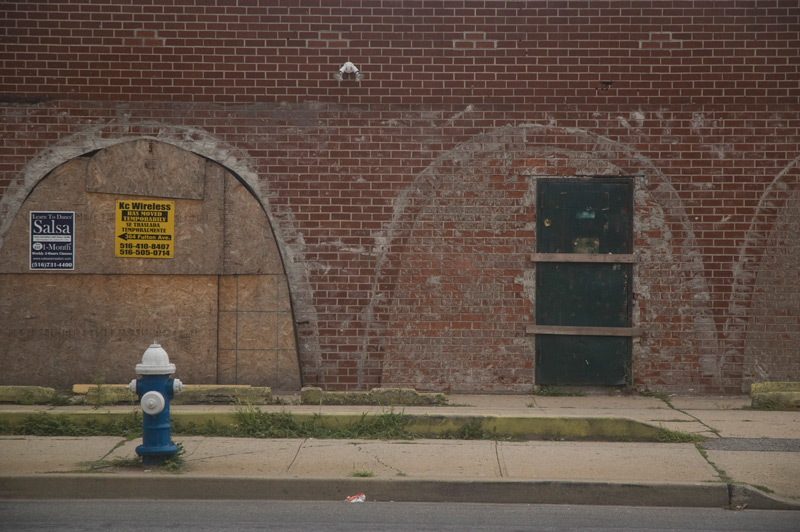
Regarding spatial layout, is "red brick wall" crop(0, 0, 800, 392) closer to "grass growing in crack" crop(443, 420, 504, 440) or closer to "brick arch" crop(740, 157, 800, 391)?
"brick arch" crop(740, 157, 800, 391)

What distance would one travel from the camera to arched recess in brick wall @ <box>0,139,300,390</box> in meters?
11.1

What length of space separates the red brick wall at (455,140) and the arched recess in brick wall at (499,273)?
3 cm

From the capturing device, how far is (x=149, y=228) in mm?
11234

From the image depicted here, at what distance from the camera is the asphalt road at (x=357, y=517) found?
6.09m

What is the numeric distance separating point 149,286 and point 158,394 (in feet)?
14.2

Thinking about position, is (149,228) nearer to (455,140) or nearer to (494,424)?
(455,140)

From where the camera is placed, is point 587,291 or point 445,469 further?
point 587,291

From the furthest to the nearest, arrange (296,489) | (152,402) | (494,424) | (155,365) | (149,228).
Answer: (149,228)
(494,424)
(155,365)
(152,402)
(296,489)

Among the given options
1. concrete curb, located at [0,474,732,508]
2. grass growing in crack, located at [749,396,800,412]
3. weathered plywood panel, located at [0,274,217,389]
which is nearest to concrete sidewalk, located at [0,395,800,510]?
concrete curb, located at [0,474,732,508]

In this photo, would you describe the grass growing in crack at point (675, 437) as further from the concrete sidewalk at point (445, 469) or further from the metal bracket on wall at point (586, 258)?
the metal bracket on wall at point (586, 258)

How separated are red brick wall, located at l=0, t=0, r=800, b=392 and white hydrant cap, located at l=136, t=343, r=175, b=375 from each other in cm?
405

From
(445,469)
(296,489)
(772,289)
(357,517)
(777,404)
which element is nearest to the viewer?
(357,517)

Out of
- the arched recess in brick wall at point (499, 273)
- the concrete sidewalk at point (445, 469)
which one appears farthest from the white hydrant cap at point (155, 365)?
the arched recess in brick wall at point (499, 273)

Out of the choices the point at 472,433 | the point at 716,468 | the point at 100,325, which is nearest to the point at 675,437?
the point at 716,468
